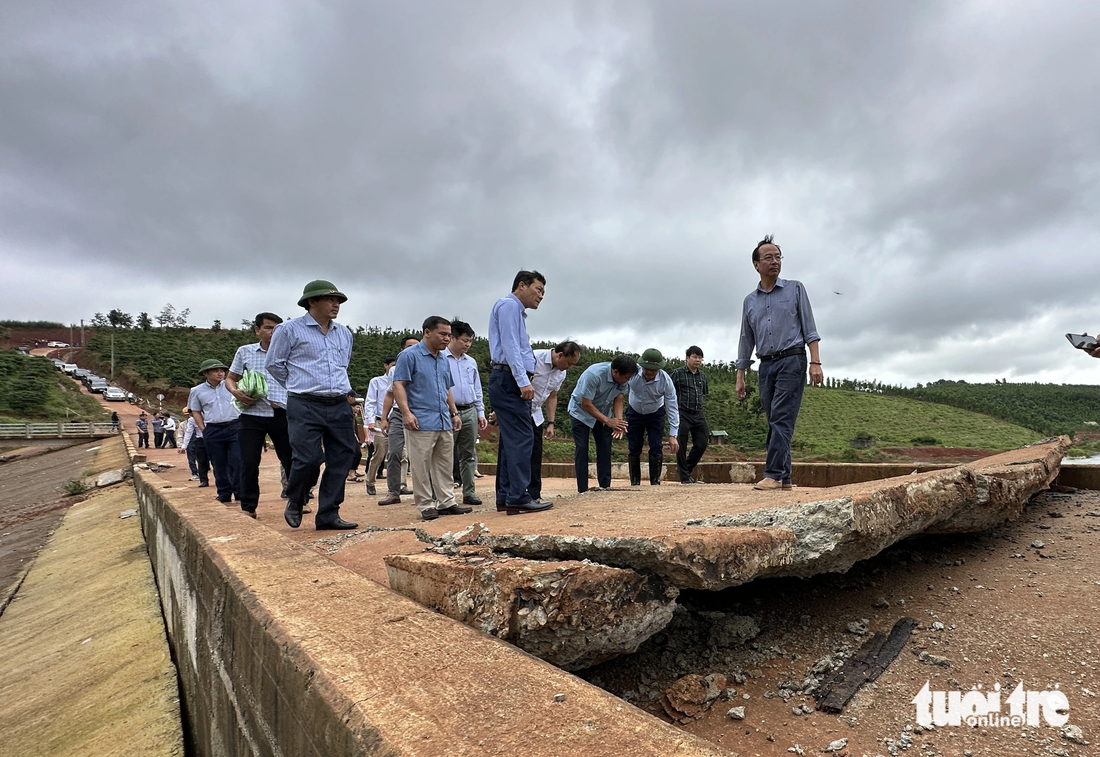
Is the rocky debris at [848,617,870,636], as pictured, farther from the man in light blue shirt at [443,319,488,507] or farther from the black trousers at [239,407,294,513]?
the black trousers at [239,407,294,513]

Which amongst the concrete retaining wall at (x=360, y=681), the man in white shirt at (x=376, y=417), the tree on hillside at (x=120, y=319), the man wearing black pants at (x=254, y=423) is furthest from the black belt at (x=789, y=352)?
the tree on hillside at (x=120, y=319)

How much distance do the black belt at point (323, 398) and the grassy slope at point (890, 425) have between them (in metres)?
22.0

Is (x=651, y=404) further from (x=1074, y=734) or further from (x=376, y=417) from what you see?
(x=1074, y=734)

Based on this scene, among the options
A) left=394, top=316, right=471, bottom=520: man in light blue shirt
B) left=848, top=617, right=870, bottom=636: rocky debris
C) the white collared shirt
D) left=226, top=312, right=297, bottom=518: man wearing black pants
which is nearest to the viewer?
left=848, top=617, right=870, bottom=636: rocky debris

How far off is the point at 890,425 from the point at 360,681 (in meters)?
39.2

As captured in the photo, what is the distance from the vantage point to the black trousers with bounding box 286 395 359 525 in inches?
153

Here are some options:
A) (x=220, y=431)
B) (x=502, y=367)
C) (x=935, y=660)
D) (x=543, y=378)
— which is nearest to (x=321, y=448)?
(x=502, y=367)

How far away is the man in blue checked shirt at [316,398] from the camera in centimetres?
390

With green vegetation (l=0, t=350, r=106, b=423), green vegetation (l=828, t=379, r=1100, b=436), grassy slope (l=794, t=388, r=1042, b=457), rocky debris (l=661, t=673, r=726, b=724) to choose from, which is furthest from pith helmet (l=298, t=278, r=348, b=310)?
green vegetation (l=828, t=379, r=1100, b=436)

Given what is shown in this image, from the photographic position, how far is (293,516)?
13.3ft

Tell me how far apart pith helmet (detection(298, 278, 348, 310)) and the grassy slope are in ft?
72.4

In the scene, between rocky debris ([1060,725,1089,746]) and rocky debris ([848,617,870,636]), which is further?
rocky debris ([848,617,870,636])

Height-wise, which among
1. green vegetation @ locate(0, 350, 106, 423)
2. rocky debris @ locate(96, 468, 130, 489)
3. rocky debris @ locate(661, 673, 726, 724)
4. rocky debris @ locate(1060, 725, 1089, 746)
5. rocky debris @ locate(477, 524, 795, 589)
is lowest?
rocky debris @ locate(96, 468, 130, 489)

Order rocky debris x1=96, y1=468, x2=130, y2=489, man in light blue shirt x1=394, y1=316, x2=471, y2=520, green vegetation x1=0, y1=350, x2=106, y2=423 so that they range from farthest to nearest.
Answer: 1. green vegetation x1=0, y1=350, x2=106, y2=423
2. rocky debris x1=96, y1=468, x2=130, y2=489
3. man in light blue shirt x1=394, y1=316, x2=471, y2=520
